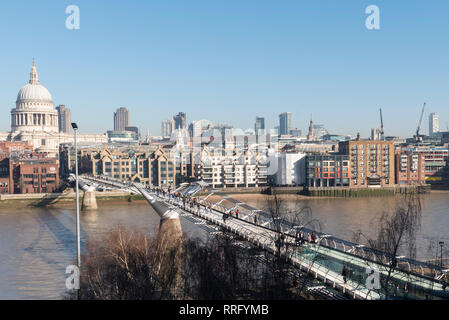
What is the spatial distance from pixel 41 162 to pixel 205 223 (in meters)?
31.9

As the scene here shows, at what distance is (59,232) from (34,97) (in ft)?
180

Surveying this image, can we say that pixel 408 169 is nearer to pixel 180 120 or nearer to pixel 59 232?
pixel 59 232

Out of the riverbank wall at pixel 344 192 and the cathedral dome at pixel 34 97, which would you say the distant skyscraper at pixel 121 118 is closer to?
the cathedral dome at pixel 34 97

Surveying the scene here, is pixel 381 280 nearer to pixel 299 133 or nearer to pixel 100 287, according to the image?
pixel 100 287

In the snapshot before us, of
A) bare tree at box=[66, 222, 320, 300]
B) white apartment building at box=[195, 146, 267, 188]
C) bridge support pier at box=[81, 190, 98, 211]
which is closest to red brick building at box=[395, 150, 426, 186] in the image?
white apartment building at box=[195, 146, 267, 188]

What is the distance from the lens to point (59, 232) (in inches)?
890

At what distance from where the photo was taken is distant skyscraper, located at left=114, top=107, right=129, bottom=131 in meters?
168

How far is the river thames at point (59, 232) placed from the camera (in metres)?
13.8

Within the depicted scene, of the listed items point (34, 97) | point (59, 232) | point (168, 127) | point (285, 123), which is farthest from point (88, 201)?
point (285, 123)

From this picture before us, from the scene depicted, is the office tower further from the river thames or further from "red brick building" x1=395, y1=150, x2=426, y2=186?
the river thames

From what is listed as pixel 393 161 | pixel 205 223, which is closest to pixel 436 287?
pixel 205 223

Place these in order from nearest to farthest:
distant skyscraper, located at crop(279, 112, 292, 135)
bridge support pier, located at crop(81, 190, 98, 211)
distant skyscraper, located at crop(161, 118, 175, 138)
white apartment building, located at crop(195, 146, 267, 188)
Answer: bridge support pier, located at crop(81, 190, 98, 211) < white apartment building, located at crop(195, 146, 267, 188) < distant skyscraper, located at crop(161, 118, 175, 138) < distant skyscraper, located at crop(279, 112, 292, 135)

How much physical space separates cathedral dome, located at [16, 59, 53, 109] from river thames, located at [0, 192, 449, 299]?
Answer: 40773 millimetres

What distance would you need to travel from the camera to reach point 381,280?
344 inches
